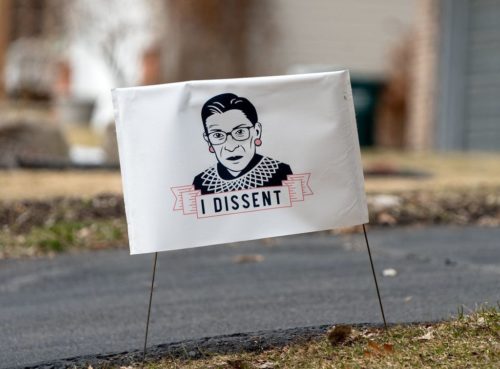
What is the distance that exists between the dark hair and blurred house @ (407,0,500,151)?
502 inches

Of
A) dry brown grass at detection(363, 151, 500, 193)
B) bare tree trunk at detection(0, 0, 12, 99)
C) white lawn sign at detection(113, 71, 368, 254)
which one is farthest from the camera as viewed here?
bare tree trunk at detection(0, 0, 12, 99)

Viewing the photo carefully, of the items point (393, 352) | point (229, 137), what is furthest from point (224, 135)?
point (393, 352)

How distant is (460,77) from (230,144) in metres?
13.0

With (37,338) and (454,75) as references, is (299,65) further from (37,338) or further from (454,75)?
(37,338)

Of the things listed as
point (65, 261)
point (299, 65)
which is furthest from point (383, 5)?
point (65, 261)

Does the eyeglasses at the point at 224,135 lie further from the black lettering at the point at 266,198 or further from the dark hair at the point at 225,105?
the black lettering at the point at 266,198

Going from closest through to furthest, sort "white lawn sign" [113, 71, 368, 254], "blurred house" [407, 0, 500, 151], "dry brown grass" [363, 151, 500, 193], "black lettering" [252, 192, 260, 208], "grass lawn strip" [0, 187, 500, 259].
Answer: "white lawn sign" [113, 71, 368, 254], "black lettering" [252, 192, 260, 208], "grass lawn strip" [0, 187, 500, 259], "dry brown grass" [363, 151, 500, 193], "blurred house" [407, 0, 500, 151]

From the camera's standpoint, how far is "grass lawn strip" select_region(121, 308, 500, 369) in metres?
4.14

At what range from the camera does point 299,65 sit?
20250 mm

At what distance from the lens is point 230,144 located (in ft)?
14.8

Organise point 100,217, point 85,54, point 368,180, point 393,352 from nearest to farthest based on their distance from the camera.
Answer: point 393,352
point 100,217
point 368,180
point 85,54

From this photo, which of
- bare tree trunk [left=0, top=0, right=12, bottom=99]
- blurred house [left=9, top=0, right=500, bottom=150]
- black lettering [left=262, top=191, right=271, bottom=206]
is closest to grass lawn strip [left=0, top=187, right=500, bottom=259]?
black lettering [left=262, top=191, right=271, bottom=206]

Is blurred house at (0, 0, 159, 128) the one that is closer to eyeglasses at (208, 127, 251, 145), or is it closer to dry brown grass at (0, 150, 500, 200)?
dry brown grass at (0, 150, 500, 200)

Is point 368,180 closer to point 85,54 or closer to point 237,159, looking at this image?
point 237,159
